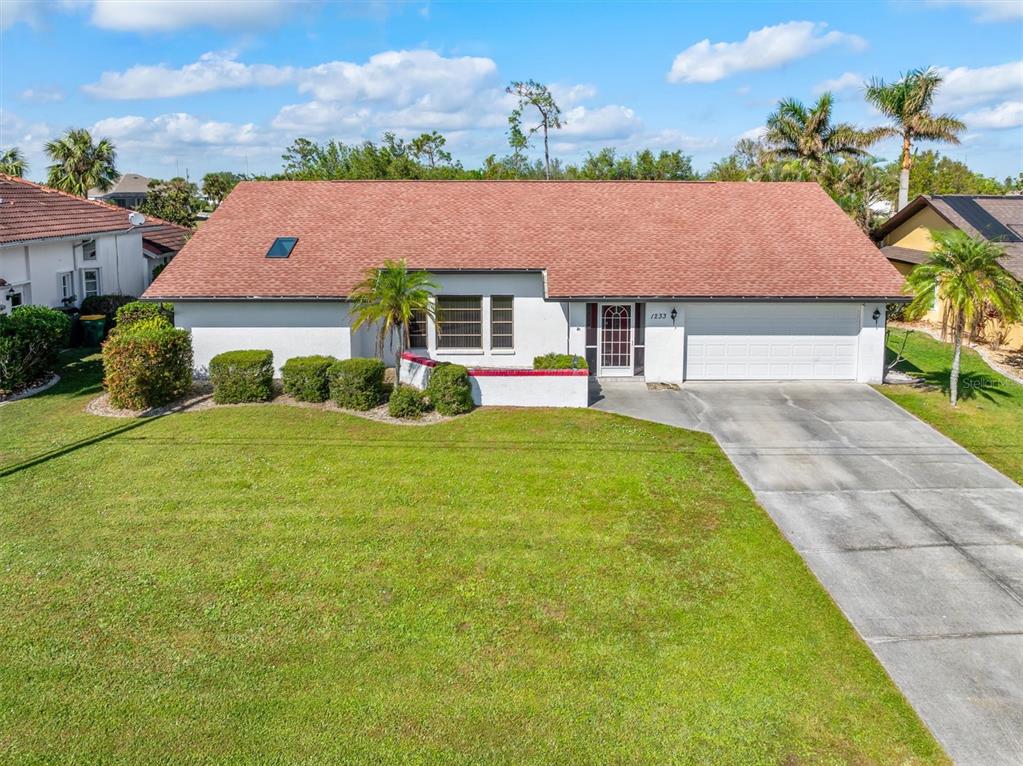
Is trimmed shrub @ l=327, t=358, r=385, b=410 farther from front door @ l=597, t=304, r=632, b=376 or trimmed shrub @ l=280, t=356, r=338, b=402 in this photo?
front door @ l=597, t=304, r=632, b=376

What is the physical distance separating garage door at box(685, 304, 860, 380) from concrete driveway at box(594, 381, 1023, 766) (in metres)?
0.78

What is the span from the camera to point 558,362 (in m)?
18.7

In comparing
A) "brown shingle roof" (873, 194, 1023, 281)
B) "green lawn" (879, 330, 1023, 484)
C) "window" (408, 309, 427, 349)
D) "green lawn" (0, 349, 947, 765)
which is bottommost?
"green lawn" (0, 349, 947, 765)

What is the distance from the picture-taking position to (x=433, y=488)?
12.9m

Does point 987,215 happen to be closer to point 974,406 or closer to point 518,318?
point 974,406

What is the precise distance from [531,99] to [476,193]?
31208 millimetres

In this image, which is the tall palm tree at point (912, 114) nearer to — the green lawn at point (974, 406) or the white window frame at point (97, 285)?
the green lawn at point (974, 406)

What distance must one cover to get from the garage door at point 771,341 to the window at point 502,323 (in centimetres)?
460

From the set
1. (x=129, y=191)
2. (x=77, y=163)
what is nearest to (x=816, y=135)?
(x=77, y=163)

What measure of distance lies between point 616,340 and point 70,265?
18.7 m

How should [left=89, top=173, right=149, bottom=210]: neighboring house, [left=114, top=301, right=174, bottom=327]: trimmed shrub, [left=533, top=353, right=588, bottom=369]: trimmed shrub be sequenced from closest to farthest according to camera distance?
[left=533, top=353, right=588, bottom=369]: trimmed shrub
[left=114, top=301, right=174, bottom=327]: trimmed shrub
[left=89, top=173, right=149, bottom=210]: neighboring house

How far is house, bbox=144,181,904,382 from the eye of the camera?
1922 centimetres

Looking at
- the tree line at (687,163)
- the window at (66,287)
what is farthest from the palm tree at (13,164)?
the window at (66,287)

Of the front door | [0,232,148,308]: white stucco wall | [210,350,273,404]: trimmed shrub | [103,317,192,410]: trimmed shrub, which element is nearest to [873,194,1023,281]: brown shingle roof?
the front door
